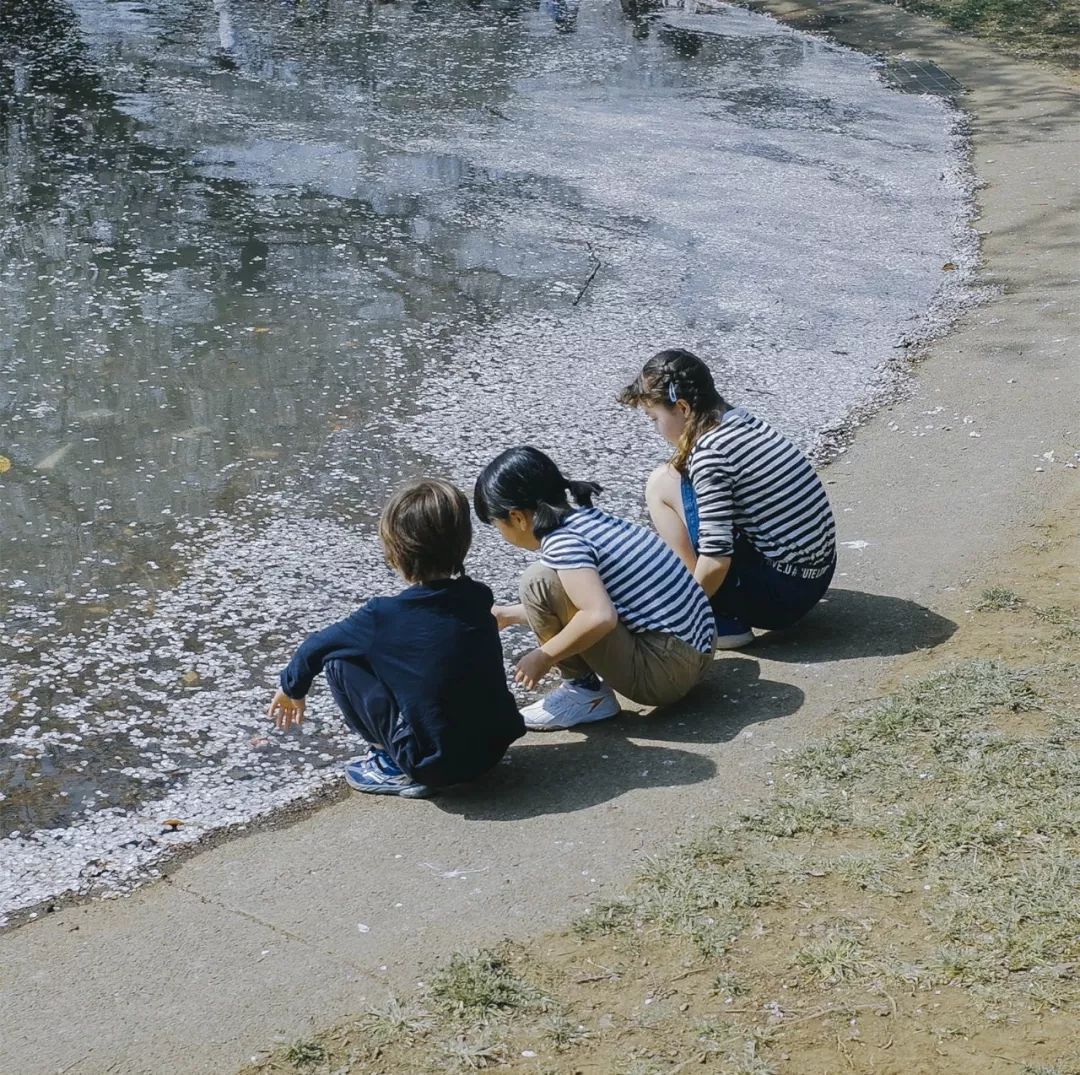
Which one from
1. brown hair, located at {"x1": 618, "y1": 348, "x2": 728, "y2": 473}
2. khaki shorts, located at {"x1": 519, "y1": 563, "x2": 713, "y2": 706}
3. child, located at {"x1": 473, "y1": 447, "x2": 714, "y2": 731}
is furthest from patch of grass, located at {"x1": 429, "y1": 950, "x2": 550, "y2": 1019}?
brown hair, located at {"x1": 618, "y1": 348, "x2": 728, "y2": 473}

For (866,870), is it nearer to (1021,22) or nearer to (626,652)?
(626,652)

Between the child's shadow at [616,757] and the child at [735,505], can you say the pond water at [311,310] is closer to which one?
the child's shadow at [616,757]

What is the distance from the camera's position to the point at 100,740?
4016 millimetres

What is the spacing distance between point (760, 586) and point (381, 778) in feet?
4.54

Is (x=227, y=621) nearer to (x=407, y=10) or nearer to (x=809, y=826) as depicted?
(x=809, y=826)

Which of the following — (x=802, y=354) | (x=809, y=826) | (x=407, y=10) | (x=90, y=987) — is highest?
(x=407, y=10)

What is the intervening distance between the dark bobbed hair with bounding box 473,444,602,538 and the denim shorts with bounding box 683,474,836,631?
26.4 inches

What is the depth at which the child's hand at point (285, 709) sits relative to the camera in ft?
12.3

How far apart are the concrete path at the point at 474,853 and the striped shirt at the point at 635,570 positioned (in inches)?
11.8

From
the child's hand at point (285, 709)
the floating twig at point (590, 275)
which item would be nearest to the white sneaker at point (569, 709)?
the child's hand at point (285, 709)

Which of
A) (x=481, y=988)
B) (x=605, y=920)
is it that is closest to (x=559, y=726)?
(x=605, y=920)

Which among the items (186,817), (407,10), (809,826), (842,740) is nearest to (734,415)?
(842,740)

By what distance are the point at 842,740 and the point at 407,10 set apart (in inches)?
496

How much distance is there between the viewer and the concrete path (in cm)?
296
